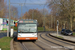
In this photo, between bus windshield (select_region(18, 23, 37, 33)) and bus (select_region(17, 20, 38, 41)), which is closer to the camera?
bus (select_region(17, 20, 38, 41))

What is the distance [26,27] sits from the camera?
16.1 m

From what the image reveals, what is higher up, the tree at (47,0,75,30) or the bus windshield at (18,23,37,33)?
the tree at (47,0,75,30)

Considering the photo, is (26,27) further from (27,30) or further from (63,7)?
(63,7)

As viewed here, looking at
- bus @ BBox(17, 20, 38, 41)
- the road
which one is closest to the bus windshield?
bus @ BBox(17, 20, 38, 41)

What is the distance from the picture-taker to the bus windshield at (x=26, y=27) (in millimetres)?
15880

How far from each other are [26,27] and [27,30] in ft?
1.43

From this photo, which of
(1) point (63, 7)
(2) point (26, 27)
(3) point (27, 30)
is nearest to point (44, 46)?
(3) point (27, 30)

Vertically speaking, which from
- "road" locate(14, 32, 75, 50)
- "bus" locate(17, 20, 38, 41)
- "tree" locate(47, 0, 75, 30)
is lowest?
"road" locate(14, 32, 75, 50)

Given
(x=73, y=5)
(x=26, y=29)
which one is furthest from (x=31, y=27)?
(x=73, y=5)

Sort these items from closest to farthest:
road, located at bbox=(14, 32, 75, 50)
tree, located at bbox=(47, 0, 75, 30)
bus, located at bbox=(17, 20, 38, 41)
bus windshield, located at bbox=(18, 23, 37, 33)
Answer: road, located at bbox=(14, 32, 75, 50), bus, located at bbox=(17, 20, 38, 41), bus windshield, located at bbox=(18, 23, 37, 33), tree, located at bbox=(47, 0, 75, 30)

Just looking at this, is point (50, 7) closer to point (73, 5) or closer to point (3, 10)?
point (73, 5)

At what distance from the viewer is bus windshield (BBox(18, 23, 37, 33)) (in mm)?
15880

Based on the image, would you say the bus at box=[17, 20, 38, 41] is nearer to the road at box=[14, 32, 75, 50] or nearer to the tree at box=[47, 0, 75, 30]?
the road at box=[14, 32, 75, 50]

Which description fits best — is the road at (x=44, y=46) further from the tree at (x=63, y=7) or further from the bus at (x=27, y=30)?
the tree at (x=63, y=7)
